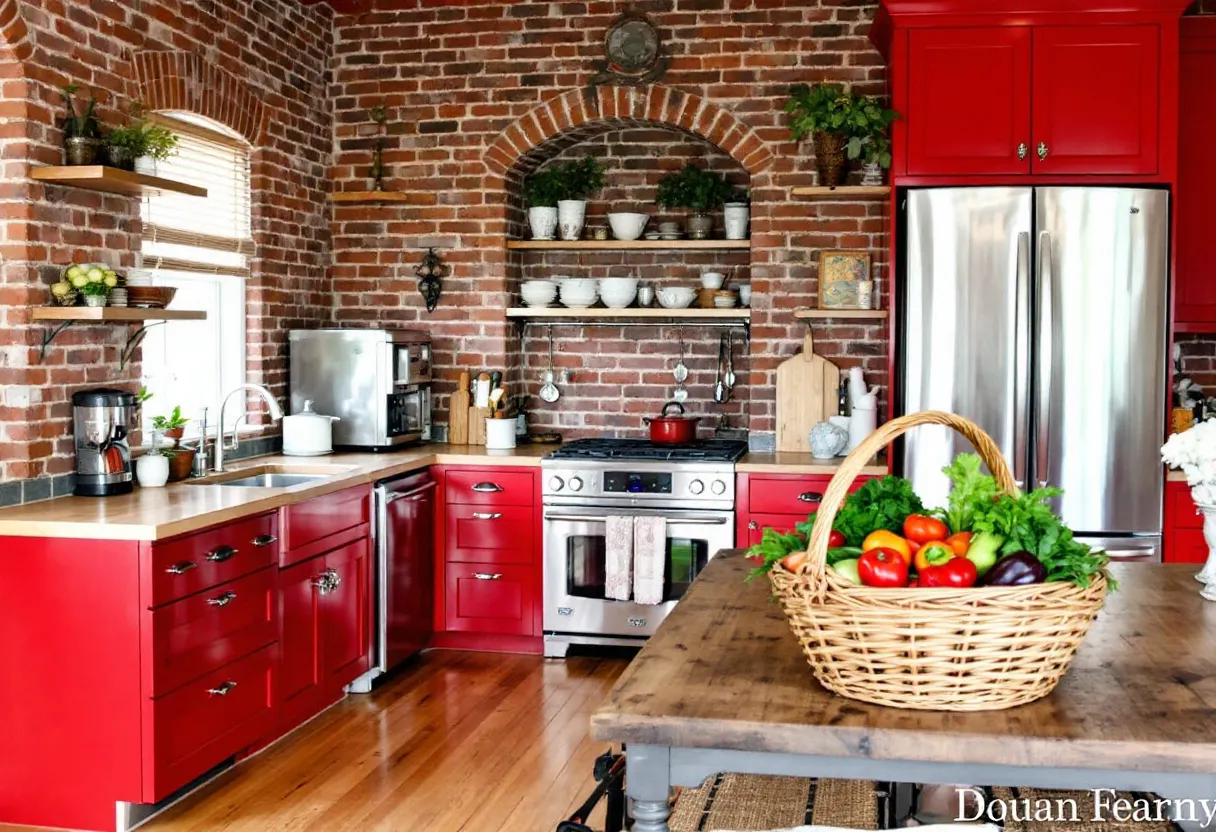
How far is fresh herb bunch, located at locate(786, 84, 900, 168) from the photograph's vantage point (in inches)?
209

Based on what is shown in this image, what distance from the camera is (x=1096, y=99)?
200 inches

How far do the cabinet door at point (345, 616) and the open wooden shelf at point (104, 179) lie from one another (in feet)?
4.67

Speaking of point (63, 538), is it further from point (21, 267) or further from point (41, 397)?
point (21, 267)

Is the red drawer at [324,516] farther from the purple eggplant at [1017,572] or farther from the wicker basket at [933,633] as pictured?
the purple eggplant at [1017,572]

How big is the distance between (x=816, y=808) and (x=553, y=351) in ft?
13.1

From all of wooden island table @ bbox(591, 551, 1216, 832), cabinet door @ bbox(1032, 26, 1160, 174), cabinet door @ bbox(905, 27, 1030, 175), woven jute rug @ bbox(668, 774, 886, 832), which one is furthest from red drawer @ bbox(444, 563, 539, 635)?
wooden island table @ bbox(591, 551, 1216, 832)

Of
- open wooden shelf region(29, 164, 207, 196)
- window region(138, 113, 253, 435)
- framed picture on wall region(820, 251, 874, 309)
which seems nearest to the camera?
open wooden shelf region(29, 164, 207, 196)

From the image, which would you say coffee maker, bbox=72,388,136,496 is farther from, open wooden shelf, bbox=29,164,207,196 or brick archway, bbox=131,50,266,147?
brick archway, bbox=131,50,266,147

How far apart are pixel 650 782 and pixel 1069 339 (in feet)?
11.8

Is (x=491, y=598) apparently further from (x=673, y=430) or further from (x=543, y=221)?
(x=543, y=221)

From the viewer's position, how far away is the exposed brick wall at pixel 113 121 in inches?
155

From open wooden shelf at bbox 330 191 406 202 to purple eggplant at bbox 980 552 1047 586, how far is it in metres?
4.59

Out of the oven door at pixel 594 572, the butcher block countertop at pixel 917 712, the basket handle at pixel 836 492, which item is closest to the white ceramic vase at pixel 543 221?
the oven door at pixel 594 572

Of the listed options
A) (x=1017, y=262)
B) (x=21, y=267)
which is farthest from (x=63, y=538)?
(x=1017, y=262)
